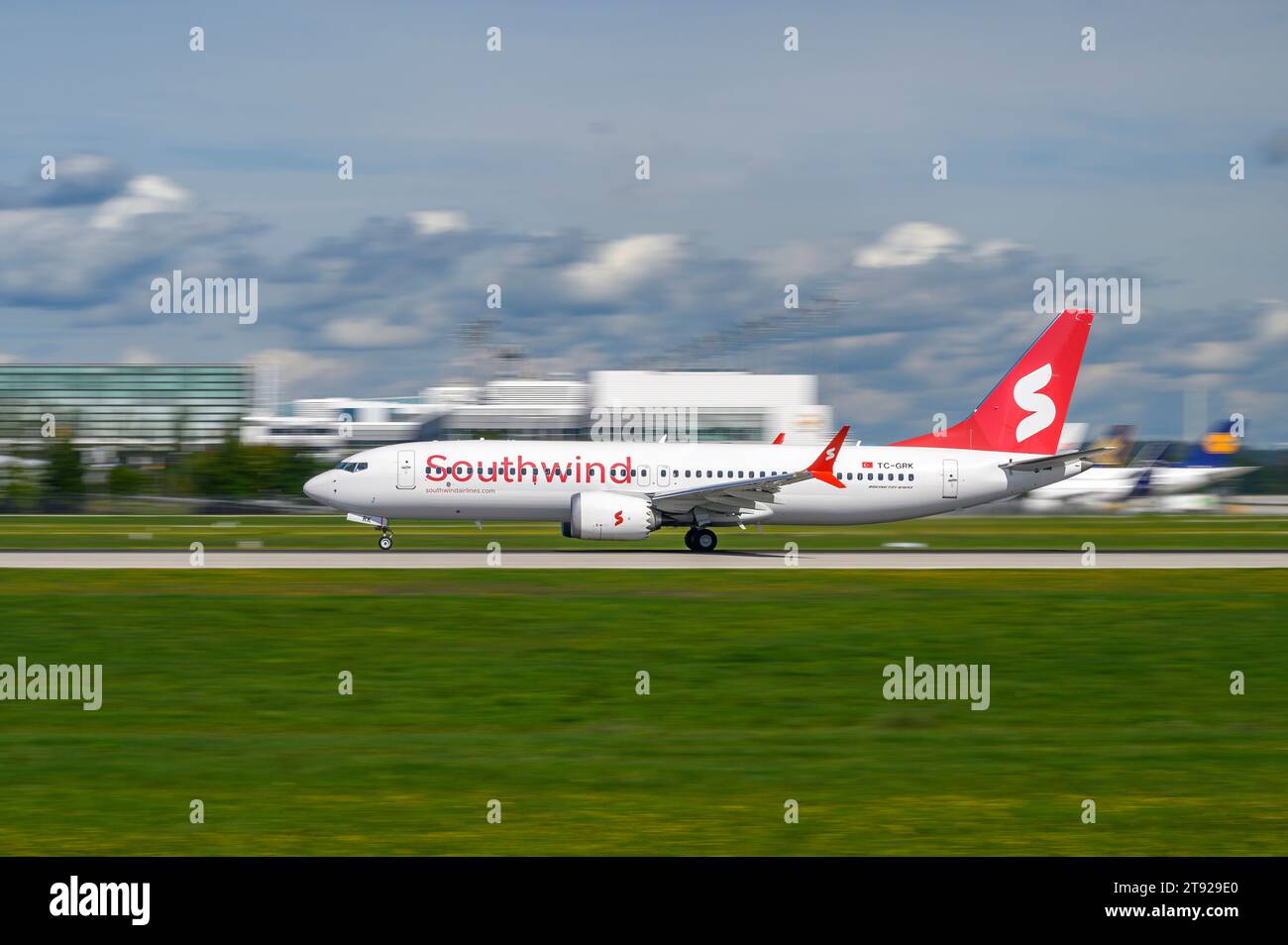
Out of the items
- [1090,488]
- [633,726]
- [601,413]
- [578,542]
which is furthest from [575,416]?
[633,726]

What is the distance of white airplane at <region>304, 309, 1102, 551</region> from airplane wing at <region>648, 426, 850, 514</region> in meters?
0.06

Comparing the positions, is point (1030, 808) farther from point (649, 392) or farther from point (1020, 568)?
point (649, 392)

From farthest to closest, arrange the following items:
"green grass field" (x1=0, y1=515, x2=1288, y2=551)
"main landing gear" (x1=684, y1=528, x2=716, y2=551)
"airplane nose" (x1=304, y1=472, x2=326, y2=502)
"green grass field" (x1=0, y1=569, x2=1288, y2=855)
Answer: "green grass field" (x1=0, y1=515, x2=1288, y2=551) → "airplane nose" (x1=304, y1=472, x2=326, y2=502) → "main landing gear" (x1=684, y1=528, x2=716, y2=551) → "green grass field" (x1=0, y1=569, x2=1288, y2=855)

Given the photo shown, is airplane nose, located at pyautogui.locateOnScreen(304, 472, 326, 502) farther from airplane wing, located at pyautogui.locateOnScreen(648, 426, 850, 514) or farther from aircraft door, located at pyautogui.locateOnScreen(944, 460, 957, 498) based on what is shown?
aircraft door, located at pyautogui.locateOnScreen(944, 460, 957, 498)

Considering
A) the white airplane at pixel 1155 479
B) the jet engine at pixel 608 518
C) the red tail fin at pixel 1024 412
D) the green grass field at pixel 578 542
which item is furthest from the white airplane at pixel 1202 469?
the jet engine at pixel 608 518

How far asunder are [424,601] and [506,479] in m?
15.7

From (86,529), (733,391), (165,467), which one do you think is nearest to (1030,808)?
(86,529)

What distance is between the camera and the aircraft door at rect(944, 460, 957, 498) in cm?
4728

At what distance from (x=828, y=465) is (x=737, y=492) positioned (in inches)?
125

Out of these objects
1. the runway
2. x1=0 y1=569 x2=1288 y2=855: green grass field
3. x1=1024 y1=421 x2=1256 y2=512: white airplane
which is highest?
x1=1024 y1=421 x2=1256 y2=512: white airplane

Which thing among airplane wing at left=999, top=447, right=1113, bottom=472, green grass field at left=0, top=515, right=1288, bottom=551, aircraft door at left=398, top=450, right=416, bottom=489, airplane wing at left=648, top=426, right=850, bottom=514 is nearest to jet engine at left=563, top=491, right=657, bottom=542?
airplane wing at left=648, top=426, right=850, bottom=514

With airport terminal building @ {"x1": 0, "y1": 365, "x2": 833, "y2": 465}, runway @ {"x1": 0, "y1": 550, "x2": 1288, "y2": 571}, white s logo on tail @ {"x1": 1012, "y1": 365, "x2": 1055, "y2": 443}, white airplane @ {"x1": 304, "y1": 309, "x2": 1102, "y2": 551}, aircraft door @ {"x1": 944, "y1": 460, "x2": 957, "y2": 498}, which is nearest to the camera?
runway @ {"x1": 0, "y1": 550, "x2": 1288, "y2": 571}

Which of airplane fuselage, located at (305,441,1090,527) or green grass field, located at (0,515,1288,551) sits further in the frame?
green grass field, located at (0,515,1288,551)

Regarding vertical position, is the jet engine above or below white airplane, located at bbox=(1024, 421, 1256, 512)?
below
